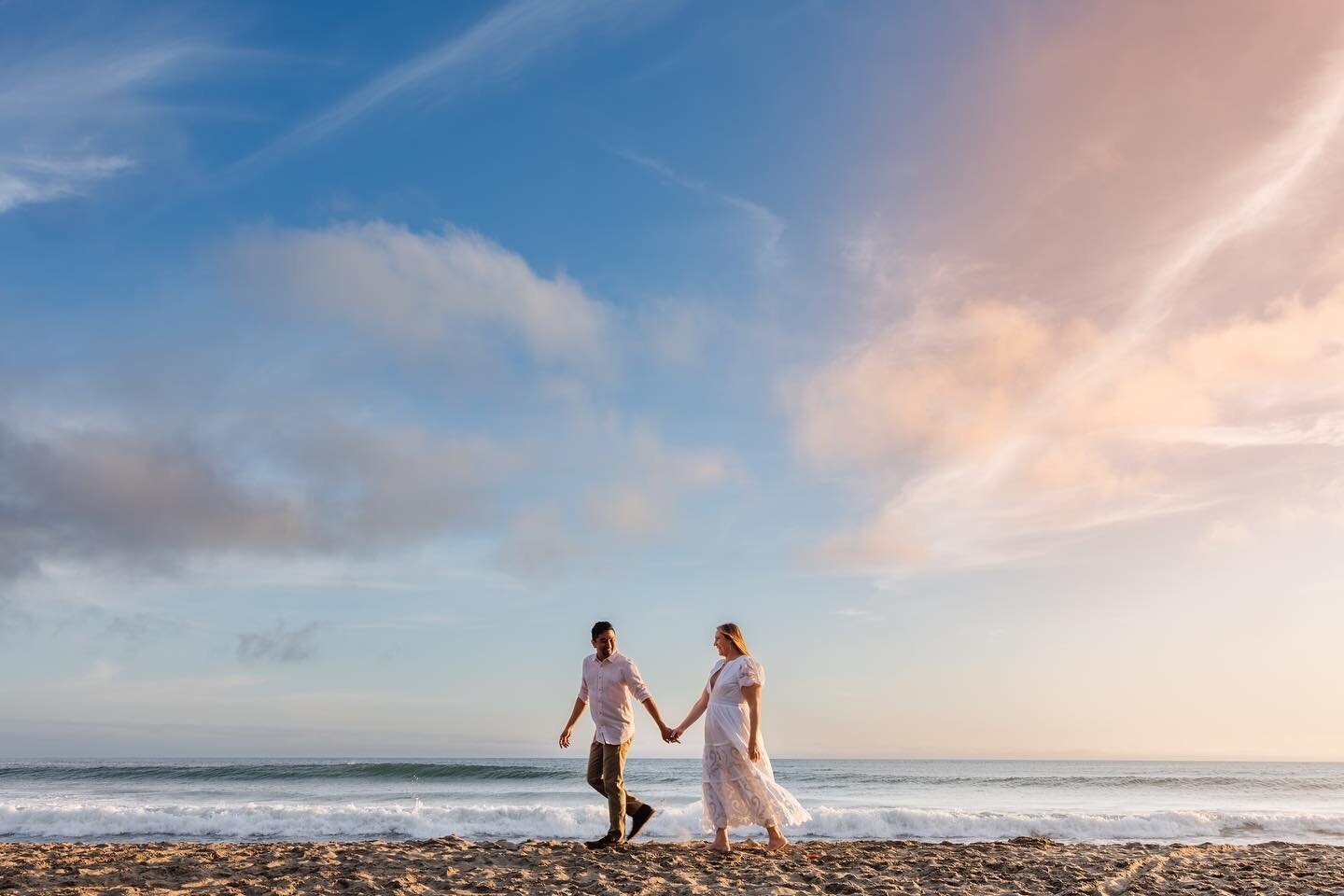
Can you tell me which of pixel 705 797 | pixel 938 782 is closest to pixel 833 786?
pixel 938 782

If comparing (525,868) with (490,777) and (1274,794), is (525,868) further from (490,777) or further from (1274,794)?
(1274,794)

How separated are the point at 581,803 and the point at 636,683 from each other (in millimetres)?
13165

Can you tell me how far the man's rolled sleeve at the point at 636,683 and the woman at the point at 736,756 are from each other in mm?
450

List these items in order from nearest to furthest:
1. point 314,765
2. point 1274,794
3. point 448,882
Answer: point 448,882 → point 1274,794 → point 314,765

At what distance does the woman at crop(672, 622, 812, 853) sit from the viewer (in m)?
7.45

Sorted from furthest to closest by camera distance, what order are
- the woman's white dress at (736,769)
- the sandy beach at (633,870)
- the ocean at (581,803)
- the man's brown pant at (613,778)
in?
1. the ocean at (581,803)
2. the man's brown pant at (613,778)
3. the woman's white dress at (736,769)
4. the sandy beach at (633,870)

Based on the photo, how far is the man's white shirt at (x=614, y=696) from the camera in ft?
25.3

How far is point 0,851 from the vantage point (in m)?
8.02

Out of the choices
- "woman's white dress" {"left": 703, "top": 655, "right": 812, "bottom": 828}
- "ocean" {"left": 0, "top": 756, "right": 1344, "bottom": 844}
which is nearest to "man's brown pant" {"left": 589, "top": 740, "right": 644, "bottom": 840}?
"woman's white dress" {"left": 703, "top": 655, "right": 812, "bottom": 828}

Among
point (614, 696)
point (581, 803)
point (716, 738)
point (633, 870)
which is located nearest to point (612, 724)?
point (614, 696)

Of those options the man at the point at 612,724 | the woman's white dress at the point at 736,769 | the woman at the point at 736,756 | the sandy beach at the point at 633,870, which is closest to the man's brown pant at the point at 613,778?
the man at the point at 612,724

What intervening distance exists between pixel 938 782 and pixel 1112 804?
27.0 ft

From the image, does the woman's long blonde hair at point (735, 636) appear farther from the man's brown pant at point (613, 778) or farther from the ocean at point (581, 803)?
the ocean at point (581, 803)

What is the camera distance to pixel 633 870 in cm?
671
